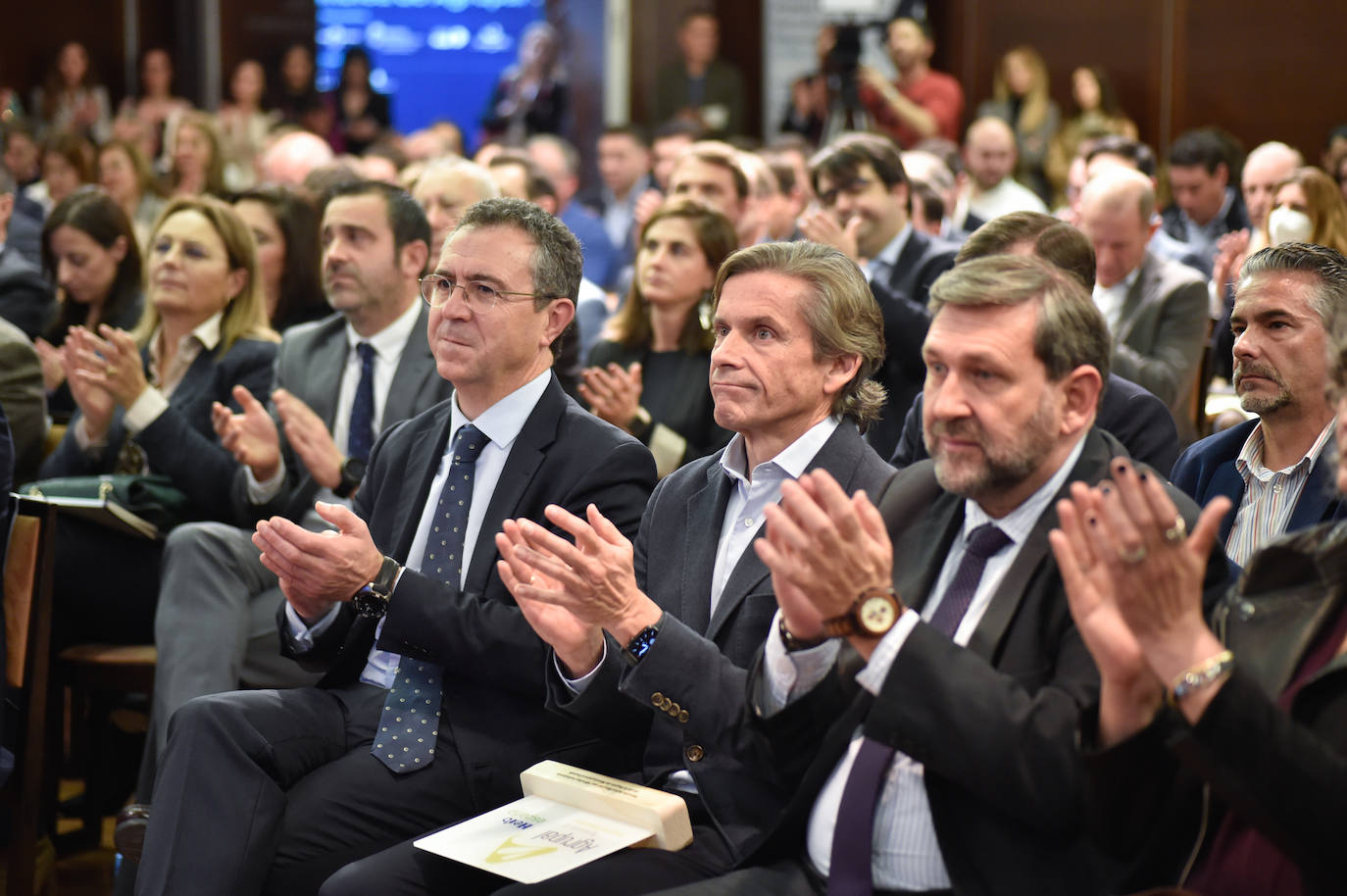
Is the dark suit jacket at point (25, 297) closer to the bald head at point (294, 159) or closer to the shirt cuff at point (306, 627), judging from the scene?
the bald head at point (294, 159)

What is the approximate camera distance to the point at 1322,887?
149 cm

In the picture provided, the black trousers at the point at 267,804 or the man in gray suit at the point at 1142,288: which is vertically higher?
the man in gray suit at the point at 1142,288

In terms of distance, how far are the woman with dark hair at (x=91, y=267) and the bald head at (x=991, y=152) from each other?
4.45 meters

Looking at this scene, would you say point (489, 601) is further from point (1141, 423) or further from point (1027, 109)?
point (1027, 109)

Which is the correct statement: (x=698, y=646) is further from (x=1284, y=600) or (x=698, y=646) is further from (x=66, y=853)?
(x=66, y=853)

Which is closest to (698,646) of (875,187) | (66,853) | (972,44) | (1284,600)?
(1284,600)

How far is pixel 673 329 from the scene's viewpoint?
3.99 metres

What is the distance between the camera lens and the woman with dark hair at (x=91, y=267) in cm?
450

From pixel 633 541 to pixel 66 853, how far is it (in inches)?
71.2

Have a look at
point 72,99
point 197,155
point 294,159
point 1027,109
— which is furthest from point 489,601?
point 72,99

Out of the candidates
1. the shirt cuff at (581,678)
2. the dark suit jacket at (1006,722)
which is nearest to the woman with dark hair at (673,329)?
the shirt cuff at (581,678)

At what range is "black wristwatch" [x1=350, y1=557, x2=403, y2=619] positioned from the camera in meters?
2.33

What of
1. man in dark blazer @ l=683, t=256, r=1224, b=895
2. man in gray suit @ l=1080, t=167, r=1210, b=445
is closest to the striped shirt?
man in dark blazer @ l=683, t=256, r=1224, b=895

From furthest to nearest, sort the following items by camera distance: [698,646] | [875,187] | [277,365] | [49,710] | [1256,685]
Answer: [875,187], [277,365], [49,710], [698,646], [1256,685]
